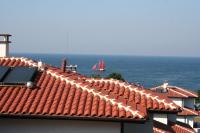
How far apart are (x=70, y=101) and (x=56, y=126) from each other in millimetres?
777

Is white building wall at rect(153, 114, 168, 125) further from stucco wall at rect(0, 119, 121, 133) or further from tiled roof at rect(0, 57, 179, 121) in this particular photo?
stucco wall at rect(0, 119, 121, 133)

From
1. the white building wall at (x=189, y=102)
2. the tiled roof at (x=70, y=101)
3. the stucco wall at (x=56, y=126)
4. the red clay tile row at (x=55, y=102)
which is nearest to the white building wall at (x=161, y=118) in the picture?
the tiled roof at (x=70, y=101)

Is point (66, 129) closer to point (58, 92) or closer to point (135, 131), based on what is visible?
point (58, 92)

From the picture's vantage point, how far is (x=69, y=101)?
38.5 ft

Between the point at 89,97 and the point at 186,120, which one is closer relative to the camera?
the point at 89,97

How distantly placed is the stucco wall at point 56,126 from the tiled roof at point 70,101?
1.45ft

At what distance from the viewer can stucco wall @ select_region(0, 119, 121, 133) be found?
11.6 metres

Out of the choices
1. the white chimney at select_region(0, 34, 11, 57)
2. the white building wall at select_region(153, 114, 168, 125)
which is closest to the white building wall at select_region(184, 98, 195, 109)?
the white building wall at select_region(153, 114, 168, 125)

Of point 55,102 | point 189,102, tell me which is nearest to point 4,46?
point 55,102

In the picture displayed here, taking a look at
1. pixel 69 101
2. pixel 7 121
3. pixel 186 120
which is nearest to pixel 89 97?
pixel 69 101

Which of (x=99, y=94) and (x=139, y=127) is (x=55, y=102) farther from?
(x=139, y=127)

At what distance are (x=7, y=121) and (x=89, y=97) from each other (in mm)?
2355

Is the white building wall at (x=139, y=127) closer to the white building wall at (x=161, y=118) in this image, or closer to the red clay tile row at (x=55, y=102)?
the red clay tile row at (x=55, y=102)

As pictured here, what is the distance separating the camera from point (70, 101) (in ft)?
38.6
